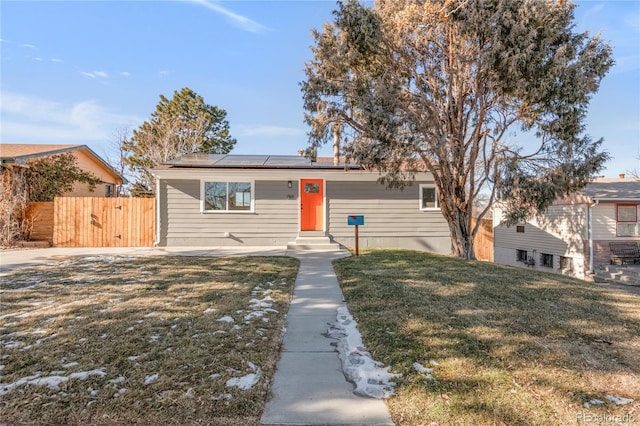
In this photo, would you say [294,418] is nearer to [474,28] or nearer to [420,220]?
[474,28]

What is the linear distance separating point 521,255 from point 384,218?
1153cm

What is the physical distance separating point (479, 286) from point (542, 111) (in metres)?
5.66

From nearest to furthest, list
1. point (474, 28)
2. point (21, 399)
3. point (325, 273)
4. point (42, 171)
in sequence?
point (21, 399), point (325, 273), point (474, 28), point (42, 171)

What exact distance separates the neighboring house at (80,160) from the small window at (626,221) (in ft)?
79.0

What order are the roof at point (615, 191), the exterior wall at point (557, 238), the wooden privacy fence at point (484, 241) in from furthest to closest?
the wooden privacy fence at point (484, 241) < the exterior wall at point (557, 238) < the roof at point (615, 191)

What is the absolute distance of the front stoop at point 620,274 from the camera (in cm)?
1184

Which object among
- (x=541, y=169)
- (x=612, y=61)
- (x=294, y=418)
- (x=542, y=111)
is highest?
(x=612, y=61)

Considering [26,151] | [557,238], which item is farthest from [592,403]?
[26,151]

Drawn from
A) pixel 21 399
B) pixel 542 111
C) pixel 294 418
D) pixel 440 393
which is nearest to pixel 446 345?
pixel 440 393

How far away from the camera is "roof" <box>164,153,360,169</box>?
Result: 35.7 ft

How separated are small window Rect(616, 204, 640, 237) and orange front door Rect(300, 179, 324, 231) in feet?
44.2

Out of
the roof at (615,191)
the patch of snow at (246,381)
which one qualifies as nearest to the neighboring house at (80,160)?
the patch of snow at (246,381)

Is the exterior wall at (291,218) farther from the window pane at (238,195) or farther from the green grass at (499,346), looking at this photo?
the green grass at (499,346)

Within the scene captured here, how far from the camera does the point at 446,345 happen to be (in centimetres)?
301
